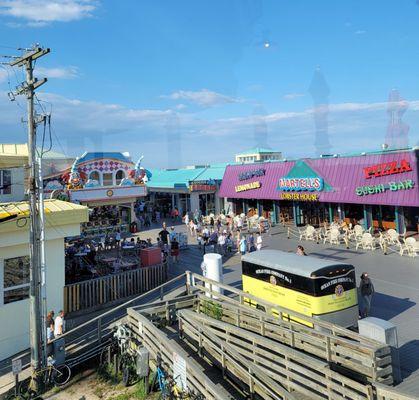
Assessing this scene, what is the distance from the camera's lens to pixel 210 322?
415 inches

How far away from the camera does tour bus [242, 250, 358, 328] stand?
10453 mm

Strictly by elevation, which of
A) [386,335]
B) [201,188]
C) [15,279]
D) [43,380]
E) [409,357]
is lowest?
[43,380]

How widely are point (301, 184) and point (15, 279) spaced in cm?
2210

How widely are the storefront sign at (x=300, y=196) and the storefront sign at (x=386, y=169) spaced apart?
4592 mm

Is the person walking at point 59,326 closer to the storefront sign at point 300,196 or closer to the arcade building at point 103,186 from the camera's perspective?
the arcade building at point 103,186

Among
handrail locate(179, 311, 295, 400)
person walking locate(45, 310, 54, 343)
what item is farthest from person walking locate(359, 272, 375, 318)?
person walking locate(45, 310, 54, 343)

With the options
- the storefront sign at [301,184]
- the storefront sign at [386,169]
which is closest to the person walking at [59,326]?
the storefront sign at [386,169]

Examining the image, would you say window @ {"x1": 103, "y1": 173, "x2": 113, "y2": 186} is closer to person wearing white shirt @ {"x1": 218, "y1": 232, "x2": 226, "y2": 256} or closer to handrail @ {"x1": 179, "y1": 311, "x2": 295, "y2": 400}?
person wearing white shirt @ {"x1": 218, "y1": 232, "x2": 226, "y2": 256}

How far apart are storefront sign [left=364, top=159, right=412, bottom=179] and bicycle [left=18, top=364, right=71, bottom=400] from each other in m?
20.6

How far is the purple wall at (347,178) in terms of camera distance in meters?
22.6

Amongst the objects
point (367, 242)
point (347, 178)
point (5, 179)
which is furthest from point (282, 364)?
point (347, 178)

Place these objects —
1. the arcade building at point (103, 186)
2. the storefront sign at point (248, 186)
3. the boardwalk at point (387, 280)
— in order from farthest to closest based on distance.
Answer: the storefront sign at point (248, 186), the arcade building at point (103, 186), the boardwalk at point (387, 280)

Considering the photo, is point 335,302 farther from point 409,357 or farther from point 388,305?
point 388,305

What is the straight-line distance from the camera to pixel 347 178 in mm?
26328
